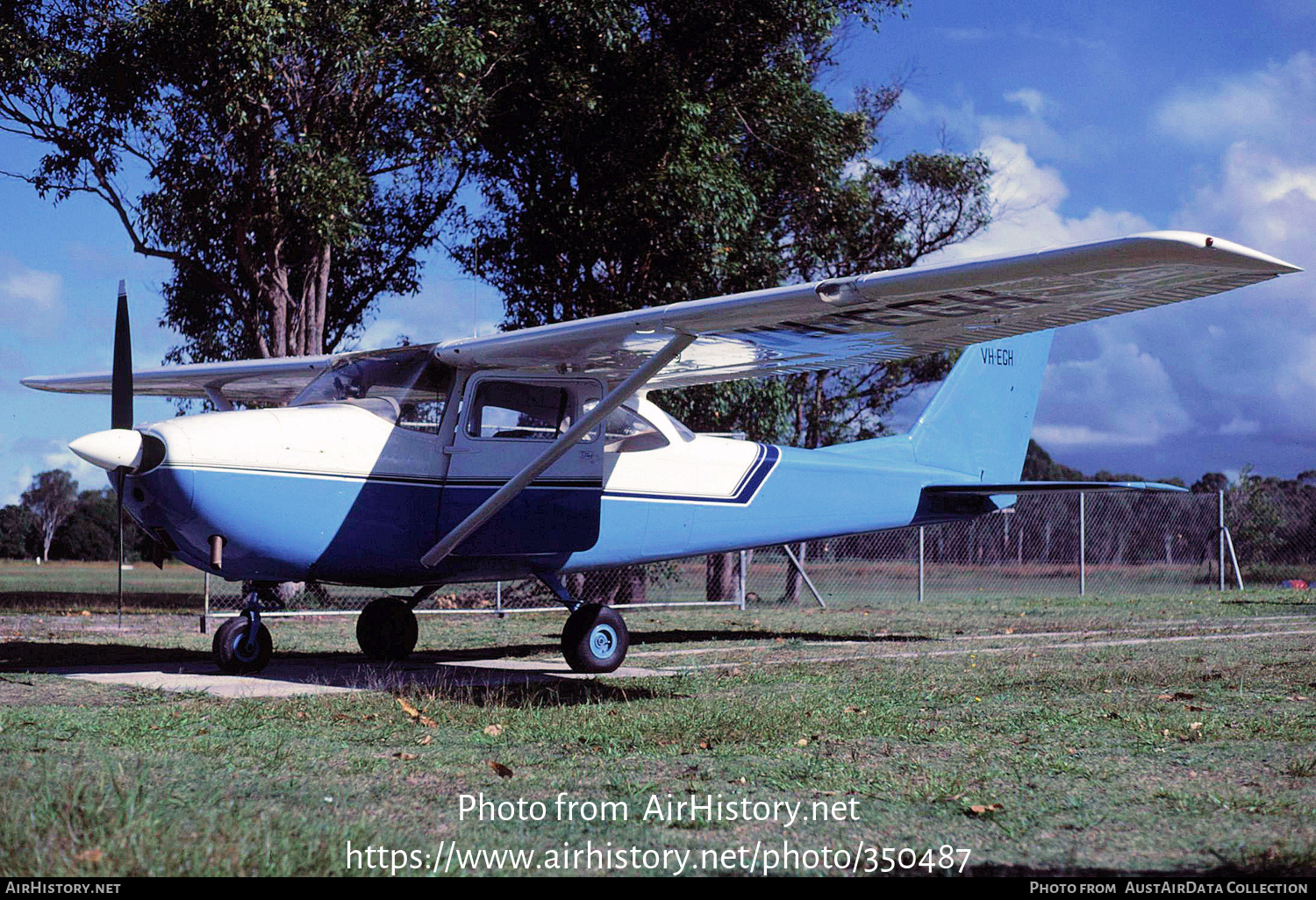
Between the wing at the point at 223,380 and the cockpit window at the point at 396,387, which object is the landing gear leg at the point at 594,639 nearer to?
the cockpit window at the point at 396,387

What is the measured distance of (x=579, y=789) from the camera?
473 cm

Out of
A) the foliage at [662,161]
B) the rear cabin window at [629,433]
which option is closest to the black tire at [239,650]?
the rear cabin window at [629,433]

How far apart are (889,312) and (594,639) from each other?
3.60 meters

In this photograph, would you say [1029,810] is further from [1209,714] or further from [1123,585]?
[1123,585]

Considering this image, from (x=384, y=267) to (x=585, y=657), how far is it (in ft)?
49.1

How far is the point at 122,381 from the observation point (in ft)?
27.5

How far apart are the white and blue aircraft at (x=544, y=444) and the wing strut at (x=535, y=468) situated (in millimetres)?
20

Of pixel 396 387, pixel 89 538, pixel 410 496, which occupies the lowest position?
pixel 89 538

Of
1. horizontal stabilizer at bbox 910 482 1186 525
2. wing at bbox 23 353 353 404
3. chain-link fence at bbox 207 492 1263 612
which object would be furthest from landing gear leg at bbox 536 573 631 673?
chain-link fence at bbox 207 492 1263 612

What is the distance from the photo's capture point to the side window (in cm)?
917

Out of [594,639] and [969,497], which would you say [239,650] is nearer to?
[594,639]

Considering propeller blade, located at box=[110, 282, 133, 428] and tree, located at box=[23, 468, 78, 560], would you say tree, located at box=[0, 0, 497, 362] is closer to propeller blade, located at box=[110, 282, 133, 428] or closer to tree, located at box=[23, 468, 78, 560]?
propeller blade, located at box=[110, 282, 133, 428]

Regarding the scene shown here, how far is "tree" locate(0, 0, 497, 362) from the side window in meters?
9.28

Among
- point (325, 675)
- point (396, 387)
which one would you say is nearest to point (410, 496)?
point (396, 387)
